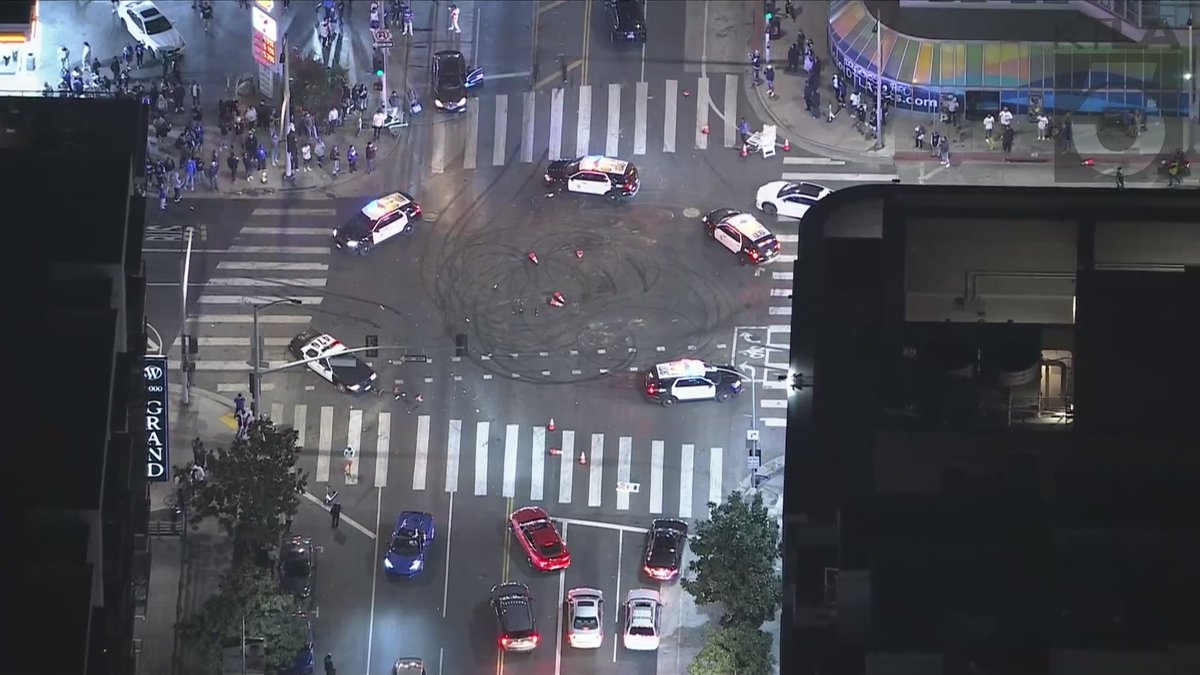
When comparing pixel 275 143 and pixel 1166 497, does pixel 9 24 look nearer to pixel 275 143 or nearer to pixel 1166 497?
pixel 275 143

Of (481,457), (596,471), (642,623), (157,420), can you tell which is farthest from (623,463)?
(157,420)

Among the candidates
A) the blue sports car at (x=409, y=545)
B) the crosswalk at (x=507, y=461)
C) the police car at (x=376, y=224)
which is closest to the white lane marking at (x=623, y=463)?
the crosswalk at (x=507, y=461)

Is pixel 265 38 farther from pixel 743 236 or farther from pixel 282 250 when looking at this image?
pixel 743 236

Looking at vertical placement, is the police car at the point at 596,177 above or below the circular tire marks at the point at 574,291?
above

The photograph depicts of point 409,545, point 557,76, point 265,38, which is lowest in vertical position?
point 409,545

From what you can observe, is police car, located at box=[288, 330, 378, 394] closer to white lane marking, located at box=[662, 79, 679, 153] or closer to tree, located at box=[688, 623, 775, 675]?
white lane marking, located at box=[662, 79, 679, 153]

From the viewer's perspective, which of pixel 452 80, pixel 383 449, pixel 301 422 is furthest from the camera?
pixel 452 80

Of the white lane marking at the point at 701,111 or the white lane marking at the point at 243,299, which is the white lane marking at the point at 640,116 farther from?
the white lane marking at the point at 243,299

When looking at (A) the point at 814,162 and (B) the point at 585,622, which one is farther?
(A) the point at 814,162
